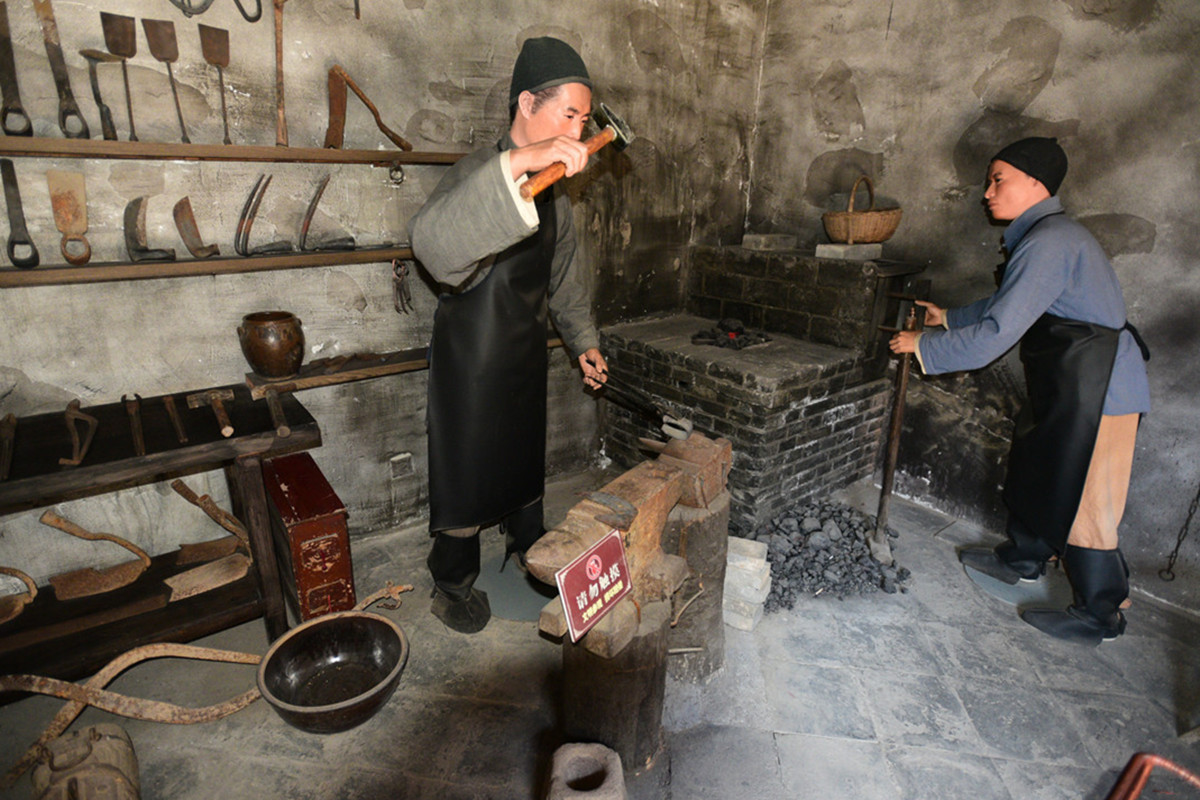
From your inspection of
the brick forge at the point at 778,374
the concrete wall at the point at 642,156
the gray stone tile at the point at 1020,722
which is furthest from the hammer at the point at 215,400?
the gray stone tile at the point at 1020,722

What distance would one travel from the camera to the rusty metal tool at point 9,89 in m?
2.47

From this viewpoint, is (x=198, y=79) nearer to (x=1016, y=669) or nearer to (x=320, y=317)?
(x=320, y=317)

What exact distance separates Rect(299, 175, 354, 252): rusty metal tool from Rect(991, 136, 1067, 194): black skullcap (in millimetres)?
3417

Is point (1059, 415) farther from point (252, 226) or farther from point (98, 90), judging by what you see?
point (98, 90)

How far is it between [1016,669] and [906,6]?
3.98m

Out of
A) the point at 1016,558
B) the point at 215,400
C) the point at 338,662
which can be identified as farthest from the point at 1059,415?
the point at 215,400

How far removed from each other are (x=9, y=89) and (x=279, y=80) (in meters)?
0.99

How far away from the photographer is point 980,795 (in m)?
2.47

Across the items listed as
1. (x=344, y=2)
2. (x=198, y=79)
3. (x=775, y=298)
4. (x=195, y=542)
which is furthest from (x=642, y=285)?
(x=195, y=542)

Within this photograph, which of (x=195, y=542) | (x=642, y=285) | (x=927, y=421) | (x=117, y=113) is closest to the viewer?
(x=117, y=113)

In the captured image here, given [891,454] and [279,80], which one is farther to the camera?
[891,454]

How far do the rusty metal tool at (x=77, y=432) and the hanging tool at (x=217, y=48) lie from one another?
1.41 meters

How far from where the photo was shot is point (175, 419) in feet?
9.09

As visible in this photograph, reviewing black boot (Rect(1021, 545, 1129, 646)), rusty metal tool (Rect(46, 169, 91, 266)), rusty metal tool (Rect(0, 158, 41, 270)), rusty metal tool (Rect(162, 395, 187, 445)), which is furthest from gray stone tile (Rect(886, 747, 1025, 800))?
rusty metal tool (Rect(0, 158, 41, 270))
